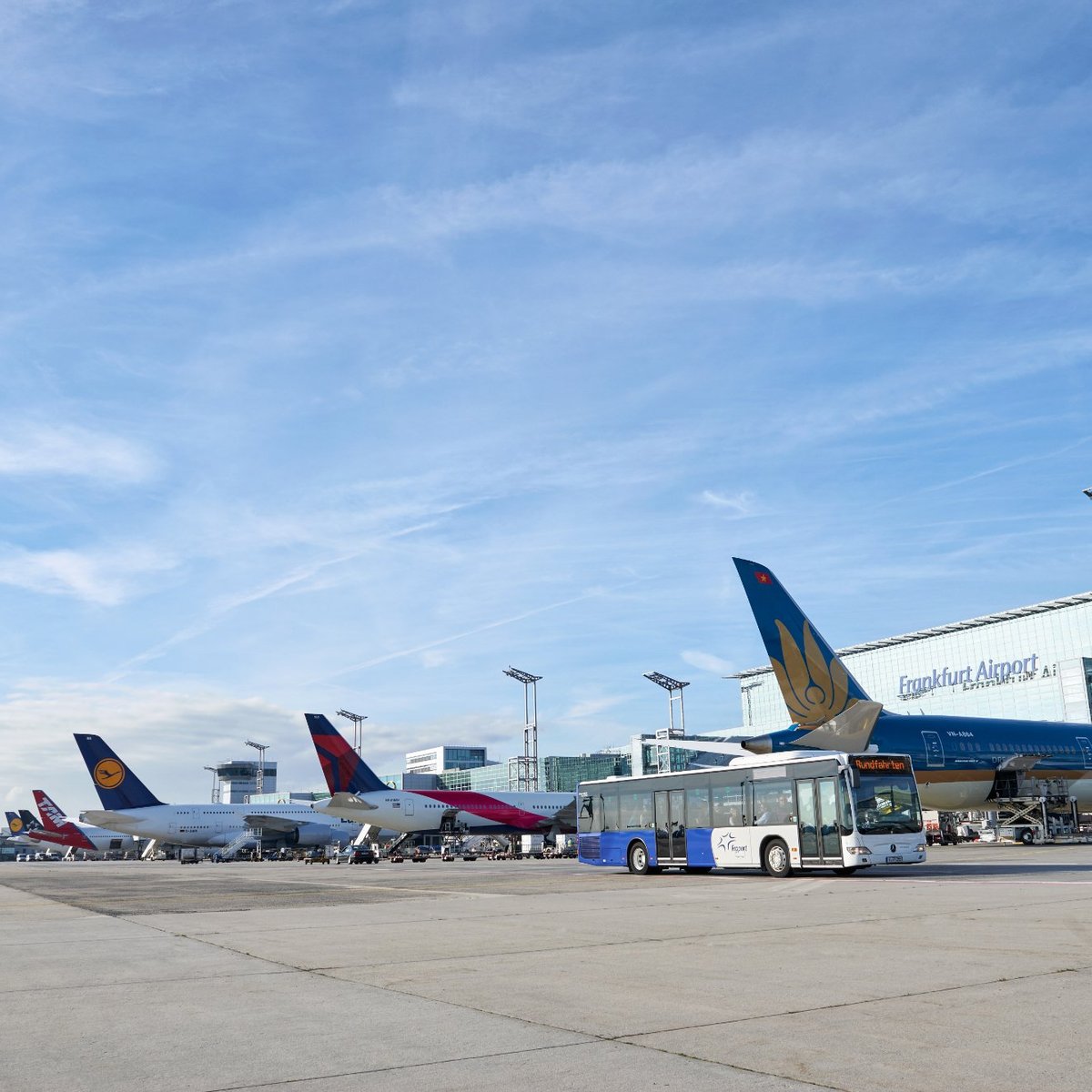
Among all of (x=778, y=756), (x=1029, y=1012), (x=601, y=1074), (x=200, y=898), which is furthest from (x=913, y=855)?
(x=601, y=1074)

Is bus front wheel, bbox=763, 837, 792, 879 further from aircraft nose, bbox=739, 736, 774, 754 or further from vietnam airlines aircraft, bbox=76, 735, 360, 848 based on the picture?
vietnam airlines aircraft, bbox=76, 735, 360, 848

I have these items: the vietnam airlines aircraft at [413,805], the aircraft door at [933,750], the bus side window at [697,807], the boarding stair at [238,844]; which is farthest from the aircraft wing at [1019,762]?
the boarding stair at [238,844]

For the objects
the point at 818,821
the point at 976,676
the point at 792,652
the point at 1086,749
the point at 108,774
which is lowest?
the point at 818,821

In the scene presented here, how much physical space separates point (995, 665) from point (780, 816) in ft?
258

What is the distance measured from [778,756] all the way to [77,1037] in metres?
23.8

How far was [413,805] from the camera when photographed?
238 feet

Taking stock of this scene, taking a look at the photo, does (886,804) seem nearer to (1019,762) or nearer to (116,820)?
(1019,762)

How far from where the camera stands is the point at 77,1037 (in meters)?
7.75

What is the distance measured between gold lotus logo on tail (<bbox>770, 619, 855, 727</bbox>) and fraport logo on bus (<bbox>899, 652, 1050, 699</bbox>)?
201 ft

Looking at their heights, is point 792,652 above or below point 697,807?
above

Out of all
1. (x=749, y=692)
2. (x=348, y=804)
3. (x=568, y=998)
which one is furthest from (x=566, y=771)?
(x=568, y=998)

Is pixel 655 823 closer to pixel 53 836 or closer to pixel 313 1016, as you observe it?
pixel 313 1016

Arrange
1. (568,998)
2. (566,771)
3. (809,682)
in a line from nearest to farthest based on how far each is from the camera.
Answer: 1. (568,998)
2. (809,682)
3. (566,771)

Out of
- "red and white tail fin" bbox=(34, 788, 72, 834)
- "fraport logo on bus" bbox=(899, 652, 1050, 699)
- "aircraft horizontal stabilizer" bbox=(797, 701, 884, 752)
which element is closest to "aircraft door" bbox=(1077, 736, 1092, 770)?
"aircraft horizontal stabilizer" bbox=(797, 701, 884, 752)
